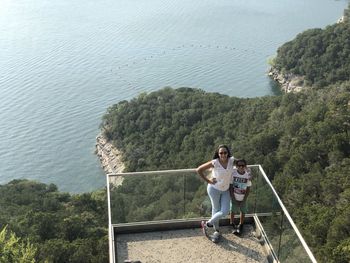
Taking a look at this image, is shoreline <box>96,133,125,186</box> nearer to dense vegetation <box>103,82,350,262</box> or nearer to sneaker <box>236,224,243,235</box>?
dense vegetation <box>103,82,350,262</box>

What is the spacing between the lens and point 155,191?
6465mm

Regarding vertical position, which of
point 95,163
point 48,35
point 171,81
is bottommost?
point 95,163

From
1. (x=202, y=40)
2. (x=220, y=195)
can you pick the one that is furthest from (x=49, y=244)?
(x=202, y=40)

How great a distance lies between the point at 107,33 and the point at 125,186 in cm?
6518

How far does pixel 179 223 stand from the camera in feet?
21.6

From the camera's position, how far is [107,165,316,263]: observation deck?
6.01 metres

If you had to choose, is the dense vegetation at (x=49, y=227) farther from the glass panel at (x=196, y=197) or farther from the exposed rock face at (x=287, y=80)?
the exposed rock face at (x=287, y=80)

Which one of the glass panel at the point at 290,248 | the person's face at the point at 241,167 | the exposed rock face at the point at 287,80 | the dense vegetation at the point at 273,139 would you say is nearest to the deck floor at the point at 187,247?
the dense vegetation at the point at 273,139

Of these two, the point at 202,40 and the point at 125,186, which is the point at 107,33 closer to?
the point at 202,40

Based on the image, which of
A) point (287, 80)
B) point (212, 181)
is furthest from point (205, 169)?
point (287, 80)

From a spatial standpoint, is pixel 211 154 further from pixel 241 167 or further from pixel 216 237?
pixel 241 167

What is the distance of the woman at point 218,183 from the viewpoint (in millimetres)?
5996

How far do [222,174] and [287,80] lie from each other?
199 feet

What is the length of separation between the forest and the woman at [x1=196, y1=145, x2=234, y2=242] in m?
0.28
